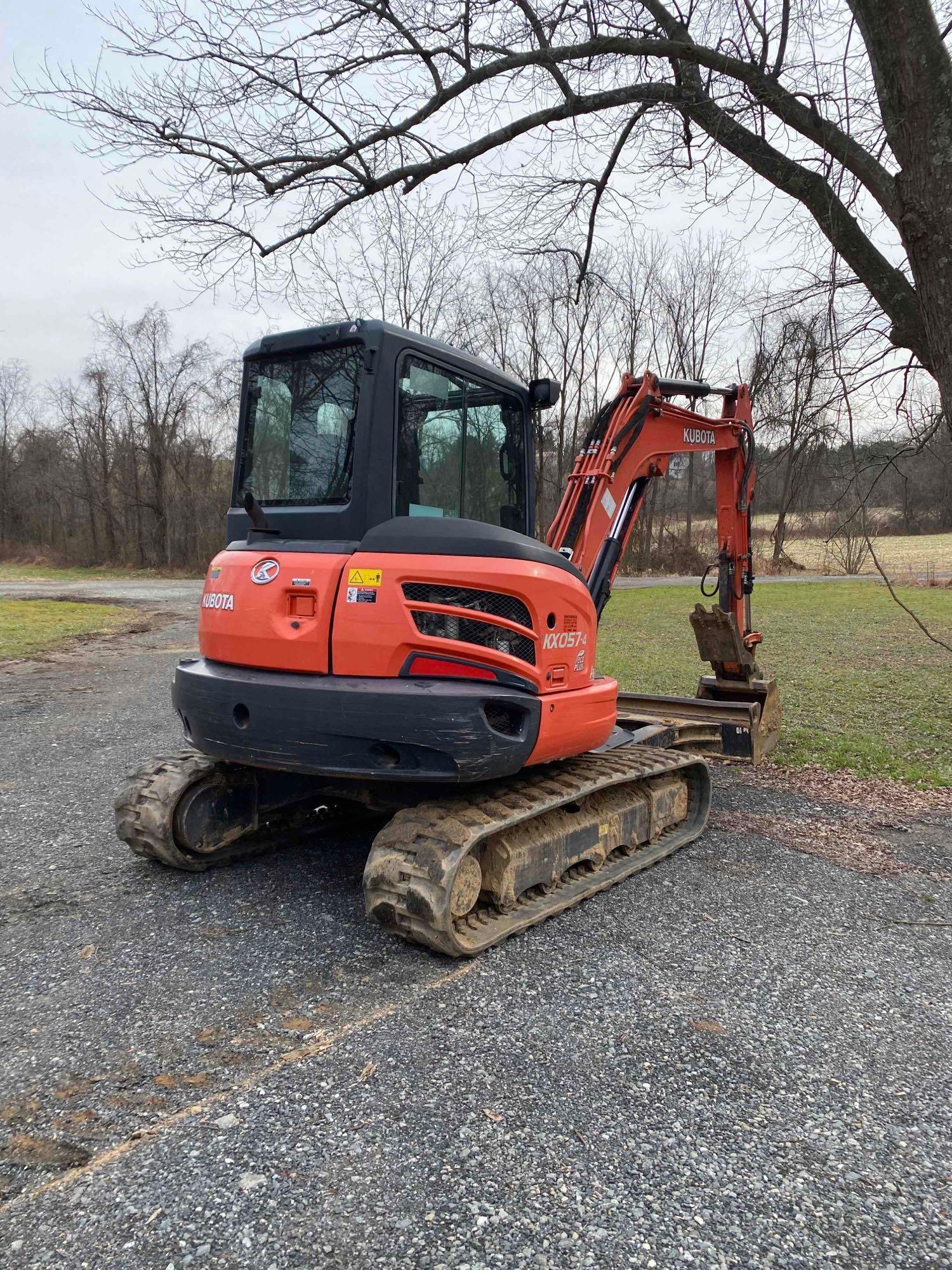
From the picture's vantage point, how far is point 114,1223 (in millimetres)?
2273

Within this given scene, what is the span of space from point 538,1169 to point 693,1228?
45 centimetres

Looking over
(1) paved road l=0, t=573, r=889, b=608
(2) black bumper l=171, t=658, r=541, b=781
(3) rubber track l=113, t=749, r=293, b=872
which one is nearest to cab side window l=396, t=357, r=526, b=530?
(2) black bumper l=171, t=658, r=541, b=781

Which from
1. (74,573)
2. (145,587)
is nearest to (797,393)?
(145,587)

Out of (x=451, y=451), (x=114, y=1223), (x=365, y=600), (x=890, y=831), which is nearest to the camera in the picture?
(x=114, y=1223)

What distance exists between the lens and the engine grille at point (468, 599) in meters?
3.84

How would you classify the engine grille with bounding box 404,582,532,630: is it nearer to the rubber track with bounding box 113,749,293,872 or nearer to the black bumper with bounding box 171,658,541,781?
the black bumper with bounding box 171,658,541,781

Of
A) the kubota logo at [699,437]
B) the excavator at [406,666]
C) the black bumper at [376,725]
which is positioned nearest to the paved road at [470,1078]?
the excavator at [406,666]

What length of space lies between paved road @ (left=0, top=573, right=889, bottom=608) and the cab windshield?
824 inches

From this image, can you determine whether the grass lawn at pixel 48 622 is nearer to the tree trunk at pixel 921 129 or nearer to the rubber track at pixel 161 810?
the rubber track at pixel 161 810

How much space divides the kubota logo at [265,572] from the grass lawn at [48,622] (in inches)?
464

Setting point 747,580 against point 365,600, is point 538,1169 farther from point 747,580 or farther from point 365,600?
point 747,580

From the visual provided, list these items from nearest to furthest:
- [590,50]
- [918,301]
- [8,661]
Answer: [918,301] < [590,50] < [8,661]

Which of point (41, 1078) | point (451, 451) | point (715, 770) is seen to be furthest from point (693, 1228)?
point (715, 770)

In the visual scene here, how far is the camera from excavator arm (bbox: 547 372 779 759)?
5680 millimetres
